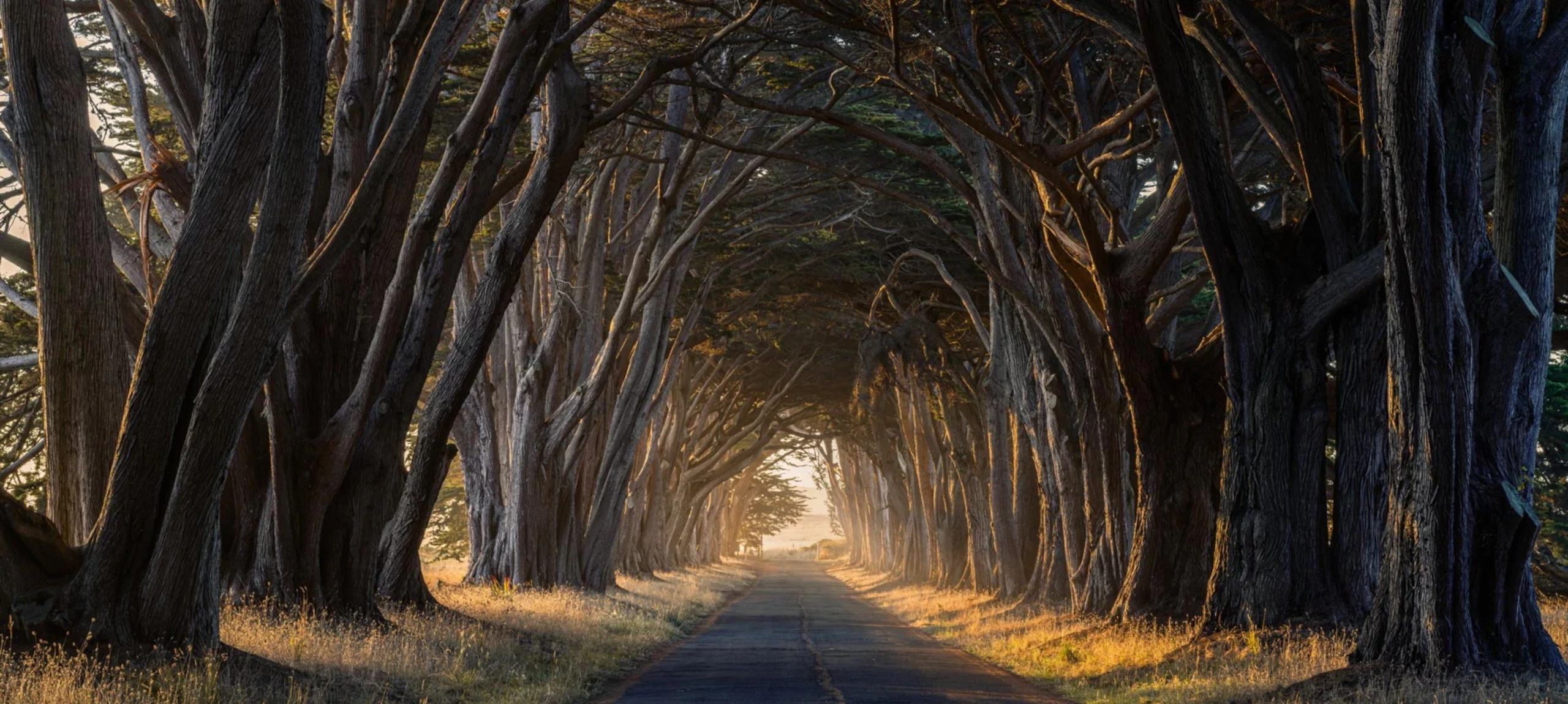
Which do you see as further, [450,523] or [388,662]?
[450,523]

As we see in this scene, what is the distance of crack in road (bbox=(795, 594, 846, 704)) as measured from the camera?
33.1 ft

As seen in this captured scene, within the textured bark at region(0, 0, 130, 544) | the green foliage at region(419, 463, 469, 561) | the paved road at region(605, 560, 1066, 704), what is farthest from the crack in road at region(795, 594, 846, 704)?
the green foliage at region(419, 463, 469, 561)

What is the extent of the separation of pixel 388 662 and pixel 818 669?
434 centimetres

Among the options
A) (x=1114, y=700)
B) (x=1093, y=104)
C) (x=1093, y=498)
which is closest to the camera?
(x=1114, y=700)

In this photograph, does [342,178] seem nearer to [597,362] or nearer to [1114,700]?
[1114,700]

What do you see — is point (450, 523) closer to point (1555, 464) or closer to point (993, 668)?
point (1555, 464)

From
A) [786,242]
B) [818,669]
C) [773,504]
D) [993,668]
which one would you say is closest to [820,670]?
[818,669]

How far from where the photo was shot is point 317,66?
27.2ft

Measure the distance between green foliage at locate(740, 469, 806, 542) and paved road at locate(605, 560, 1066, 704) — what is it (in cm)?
5446

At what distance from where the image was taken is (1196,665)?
1094 cm

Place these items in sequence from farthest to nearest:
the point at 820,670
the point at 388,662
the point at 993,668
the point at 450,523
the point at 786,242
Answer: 1. the point at 450,523
2. the point at 786,242
3. the point at 993,668
4. the point at 820,670
5. the point at 388,662

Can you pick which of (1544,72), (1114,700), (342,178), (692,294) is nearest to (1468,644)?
(1114,700)

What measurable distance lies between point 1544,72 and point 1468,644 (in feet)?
12.2

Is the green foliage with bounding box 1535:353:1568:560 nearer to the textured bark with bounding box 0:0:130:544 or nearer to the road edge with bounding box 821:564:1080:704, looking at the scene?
the road edge with bounding box 821:564:1080:704
